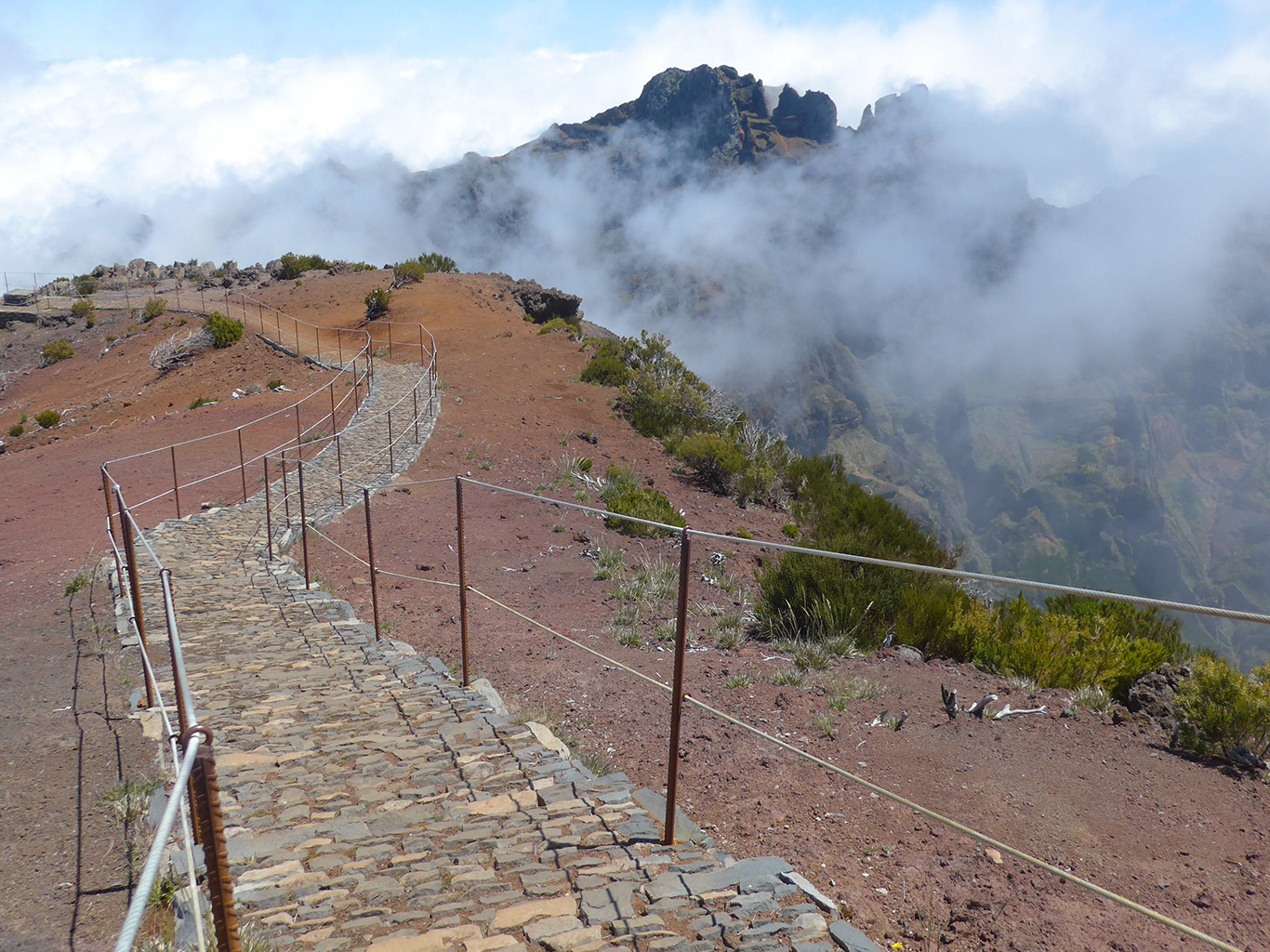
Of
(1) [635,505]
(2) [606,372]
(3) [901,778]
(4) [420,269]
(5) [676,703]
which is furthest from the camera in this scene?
(4) [420,269]

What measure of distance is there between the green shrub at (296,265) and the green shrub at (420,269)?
21.0 ft

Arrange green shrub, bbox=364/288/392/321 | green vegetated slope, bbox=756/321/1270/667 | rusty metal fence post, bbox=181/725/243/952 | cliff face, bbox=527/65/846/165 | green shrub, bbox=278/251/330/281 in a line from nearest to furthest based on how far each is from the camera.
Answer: rusty metal fence post, bbox=181/725/243/952 < green shrub, bbox=364/288/392/321 < green shrub, bbox=278/251/330/281 < green vegetated slope, bbox=756/321/1270/667 < cliff face, bbox=527/65/846/165

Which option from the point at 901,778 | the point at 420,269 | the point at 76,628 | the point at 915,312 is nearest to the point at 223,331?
the point at 420,269

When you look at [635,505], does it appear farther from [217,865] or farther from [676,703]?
[217,865]

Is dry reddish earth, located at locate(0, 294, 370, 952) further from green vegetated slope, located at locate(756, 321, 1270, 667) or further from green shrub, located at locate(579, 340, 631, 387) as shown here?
green vegetated slope, located at locate(756, 321, 1270, 667)

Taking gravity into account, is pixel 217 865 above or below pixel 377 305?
below

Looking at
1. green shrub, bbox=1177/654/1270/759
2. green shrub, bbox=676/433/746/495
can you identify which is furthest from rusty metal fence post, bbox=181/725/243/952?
green shrub, bbox=676/433/746/495

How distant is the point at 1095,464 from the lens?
3839 inches

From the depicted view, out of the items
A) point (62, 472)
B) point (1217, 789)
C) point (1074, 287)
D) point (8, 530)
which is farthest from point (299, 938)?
point (1074, 287)

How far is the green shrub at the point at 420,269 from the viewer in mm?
37594

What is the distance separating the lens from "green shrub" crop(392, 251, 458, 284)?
3759 centimetres

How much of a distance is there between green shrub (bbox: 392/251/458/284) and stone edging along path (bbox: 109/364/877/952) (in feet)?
108

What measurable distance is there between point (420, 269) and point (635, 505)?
89.4ft

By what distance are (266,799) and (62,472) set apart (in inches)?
666
